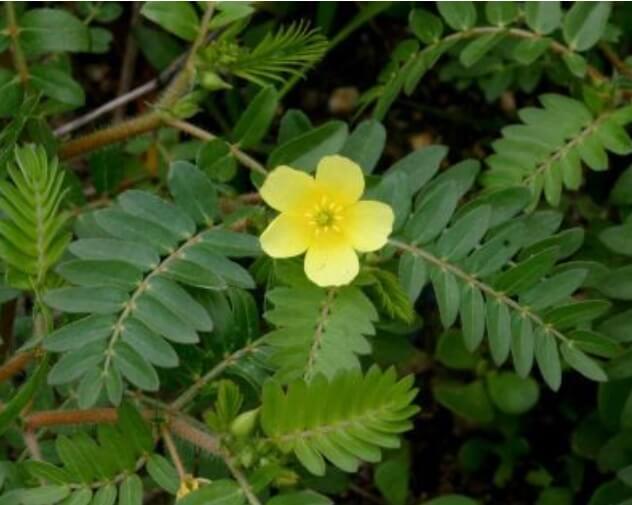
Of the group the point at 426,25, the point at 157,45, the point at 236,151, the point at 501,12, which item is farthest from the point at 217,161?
the point at 157,45

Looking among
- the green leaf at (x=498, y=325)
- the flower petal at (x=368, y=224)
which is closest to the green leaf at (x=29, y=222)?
the flower petal at (x=368, y=224)

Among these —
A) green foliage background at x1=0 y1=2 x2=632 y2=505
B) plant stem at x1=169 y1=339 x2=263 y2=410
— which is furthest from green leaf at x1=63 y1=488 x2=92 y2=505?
plant stem at x1=169 y1=339 x2=263 y2=410

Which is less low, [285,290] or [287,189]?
[287,189]

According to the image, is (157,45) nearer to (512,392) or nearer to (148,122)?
(148,122)

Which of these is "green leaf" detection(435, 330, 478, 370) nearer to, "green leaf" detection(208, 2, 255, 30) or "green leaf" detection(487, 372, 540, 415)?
"green leaf" detection(487, 372, 540, 415)

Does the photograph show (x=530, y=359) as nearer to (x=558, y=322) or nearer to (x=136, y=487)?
(x=558, y=322)

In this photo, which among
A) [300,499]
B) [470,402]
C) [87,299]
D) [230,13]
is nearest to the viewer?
[300,499]
